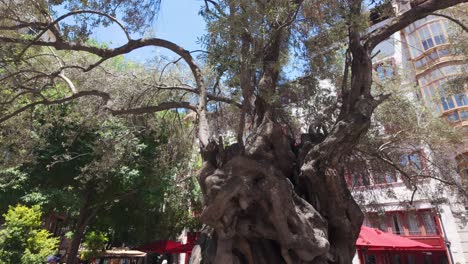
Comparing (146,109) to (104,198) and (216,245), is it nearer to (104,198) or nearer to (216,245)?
(216,245)

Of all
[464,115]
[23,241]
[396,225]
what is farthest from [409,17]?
[396,225]

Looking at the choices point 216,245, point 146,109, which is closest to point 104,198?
point 146,109

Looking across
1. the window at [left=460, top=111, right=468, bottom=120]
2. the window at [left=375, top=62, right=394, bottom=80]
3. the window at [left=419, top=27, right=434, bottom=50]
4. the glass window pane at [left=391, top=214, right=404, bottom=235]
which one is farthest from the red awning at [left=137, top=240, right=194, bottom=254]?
the window at [left=419, top=27, right=434, bottom=50]

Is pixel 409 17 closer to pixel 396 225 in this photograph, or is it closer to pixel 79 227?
pixel 79 227

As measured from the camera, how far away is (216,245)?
208 inches

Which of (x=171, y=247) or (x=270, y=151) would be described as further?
(x=171, y=247)

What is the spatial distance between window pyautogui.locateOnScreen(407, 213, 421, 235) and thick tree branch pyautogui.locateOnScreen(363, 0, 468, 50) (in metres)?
16.0

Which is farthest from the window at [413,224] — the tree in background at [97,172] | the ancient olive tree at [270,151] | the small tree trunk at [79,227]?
the small tree trunk at [79,227]

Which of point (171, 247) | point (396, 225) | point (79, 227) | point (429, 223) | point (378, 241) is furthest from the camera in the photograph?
point (396, 225)

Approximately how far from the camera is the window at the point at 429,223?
1821 cm

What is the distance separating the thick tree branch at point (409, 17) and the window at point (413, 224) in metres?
16.0

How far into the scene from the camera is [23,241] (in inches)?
368

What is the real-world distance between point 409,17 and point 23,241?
11.4m

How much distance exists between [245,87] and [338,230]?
9.42ft
